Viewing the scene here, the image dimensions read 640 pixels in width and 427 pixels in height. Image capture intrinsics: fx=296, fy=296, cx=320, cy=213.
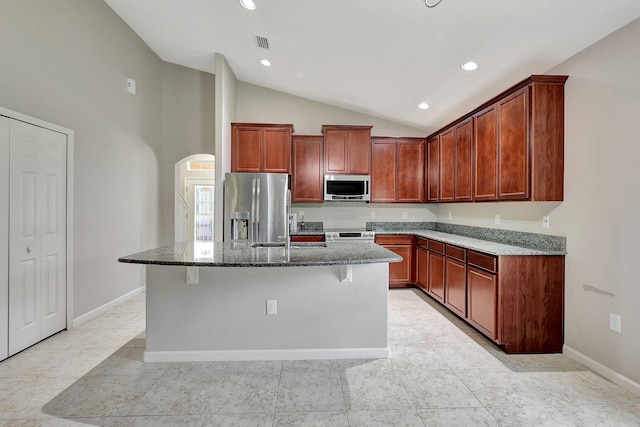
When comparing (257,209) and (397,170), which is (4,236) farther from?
(397,170)

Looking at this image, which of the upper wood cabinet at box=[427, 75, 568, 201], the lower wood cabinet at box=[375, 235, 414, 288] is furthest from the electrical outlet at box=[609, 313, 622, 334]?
the lower wood cabinet at box=[375, 235, 414, 288]

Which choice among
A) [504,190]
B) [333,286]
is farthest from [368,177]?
A: [333,286]

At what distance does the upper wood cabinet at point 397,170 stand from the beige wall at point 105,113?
284cm

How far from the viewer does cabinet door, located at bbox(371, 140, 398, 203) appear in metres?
4.86

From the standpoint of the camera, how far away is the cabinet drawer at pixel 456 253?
322 cm

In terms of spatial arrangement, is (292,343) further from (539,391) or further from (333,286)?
(539,391)

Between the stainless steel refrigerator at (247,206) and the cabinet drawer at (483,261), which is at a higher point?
the stainless steel refrigerator at (247,206)

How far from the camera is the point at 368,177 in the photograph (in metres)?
4.70

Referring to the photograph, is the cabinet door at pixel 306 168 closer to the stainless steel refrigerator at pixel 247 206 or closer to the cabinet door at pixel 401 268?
the stainless steel refrigerator at pixel 247 206

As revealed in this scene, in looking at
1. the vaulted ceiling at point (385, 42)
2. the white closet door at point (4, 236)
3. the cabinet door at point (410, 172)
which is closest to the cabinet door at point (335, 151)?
the vaulted ceiling at point (385, 42)

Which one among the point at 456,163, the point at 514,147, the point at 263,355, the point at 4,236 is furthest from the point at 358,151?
the point at 4,236

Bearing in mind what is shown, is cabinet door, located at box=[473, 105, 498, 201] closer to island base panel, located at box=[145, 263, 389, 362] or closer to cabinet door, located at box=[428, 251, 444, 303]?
cabinet door, located at box=[428, 251, 444, 303]

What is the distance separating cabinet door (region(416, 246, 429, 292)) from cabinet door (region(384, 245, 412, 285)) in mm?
134

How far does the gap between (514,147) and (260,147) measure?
11.0ft
